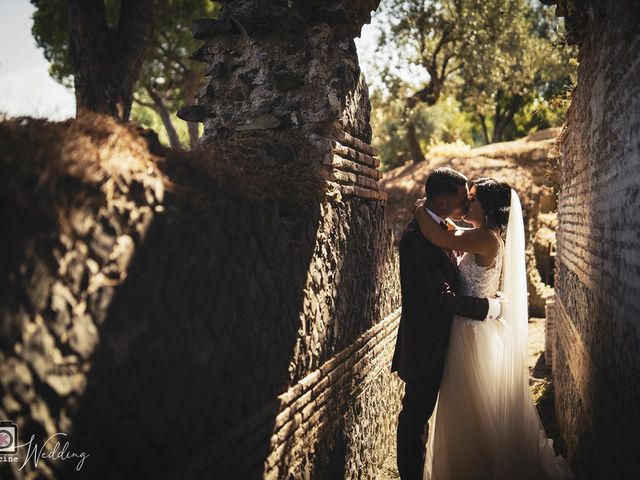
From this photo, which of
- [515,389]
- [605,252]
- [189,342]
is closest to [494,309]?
[515,389]

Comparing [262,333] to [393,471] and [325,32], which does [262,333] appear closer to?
[325,32]

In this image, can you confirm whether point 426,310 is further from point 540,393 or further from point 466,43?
point 466,43

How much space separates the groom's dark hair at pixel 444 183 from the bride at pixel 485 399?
18 centimetres

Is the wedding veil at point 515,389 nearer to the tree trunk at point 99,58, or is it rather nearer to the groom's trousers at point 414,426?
the groom's trousers at point 414,426

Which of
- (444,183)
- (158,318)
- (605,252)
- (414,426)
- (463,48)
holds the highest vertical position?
(463,48)

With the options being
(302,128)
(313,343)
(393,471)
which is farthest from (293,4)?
(393,471)

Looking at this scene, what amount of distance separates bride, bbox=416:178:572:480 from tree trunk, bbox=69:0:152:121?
6430mm

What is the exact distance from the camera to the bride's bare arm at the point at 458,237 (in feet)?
12.8

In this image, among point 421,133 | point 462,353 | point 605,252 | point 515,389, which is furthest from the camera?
point 421,133

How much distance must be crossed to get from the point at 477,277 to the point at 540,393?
4196mm

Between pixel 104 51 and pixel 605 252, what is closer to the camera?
pixel 605 252

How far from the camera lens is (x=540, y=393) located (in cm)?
749

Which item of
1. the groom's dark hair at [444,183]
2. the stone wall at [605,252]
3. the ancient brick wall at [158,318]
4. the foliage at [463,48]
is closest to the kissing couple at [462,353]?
the groom's dark hair at [444,183]

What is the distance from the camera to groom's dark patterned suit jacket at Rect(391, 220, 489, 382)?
4.00m
